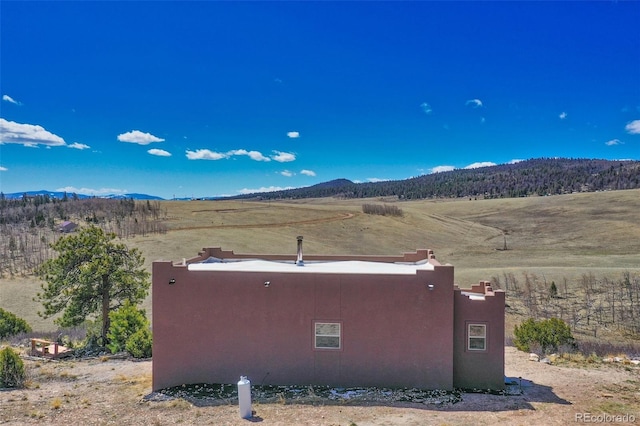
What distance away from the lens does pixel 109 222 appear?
65.6 metres

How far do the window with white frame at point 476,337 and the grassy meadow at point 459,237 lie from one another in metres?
14.6

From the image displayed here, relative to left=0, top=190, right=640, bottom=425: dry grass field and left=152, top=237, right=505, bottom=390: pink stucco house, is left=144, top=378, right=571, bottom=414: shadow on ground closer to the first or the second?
left=0, top=190, right=640, bottom=425: dry grass field

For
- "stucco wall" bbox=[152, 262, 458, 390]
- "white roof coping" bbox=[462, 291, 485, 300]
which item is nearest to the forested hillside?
"stucco wall" bbox=[152, 262, 458, 390]

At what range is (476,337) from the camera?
13469mm

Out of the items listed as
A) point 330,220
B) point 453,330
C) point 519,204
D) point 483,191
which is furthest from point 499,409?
point 483,191

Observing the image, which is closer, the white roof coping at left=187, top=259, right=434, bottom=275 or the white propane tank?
the white propane tank

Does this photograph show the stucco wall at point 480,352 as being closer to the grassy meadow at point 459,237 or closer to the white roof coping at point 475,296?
the white roof coping at point 475,296

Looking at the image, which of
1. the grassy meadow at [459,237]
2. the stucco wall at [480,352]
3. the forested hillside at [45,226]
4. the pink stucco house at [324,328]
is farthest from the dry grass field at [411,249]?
the forested hillside at [45,226]

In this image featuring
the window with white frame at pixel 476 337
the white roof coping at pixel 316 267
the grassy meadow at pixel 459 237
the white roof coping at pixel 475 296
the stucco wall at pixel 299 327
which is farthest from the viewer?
the grassy meadow at pixel 459 237

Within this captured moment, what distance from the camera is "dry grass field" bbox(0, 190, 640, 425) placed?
11.9m

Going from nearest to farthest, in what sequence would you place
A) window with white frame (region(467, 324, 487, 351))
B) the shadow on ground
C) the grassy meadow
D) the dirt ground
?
the dirt ground
the shadow on ground
window with white frame (region(467, 324, 487, 351))
the grassy meadow

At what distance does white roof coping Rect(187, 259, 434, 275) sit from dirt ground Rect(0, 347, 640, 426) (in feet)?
12.4

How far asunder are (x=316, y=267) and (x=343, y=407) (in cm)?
469

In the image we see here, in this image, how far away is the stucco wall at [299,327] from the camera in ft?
43.5
